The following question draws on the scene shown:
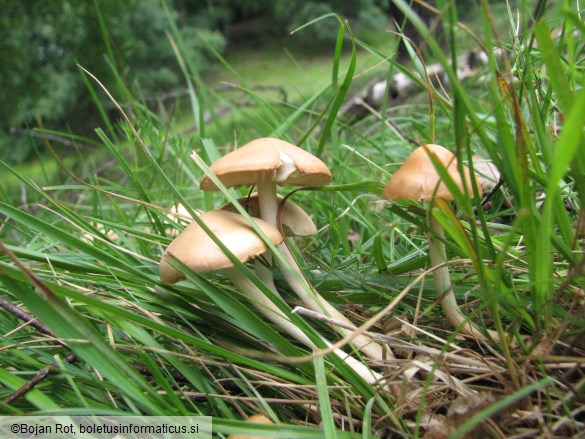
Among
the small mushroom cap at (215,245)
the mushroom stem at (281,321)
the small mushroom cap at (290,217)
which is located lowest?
the mushroom stem at (281,321)

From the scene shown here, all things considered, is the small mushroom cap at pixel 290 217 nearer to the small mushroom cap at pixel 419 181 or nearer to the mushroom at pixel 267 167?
the mushroom at pixel 267 167

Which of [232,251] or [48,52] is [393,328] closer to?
[232,251]

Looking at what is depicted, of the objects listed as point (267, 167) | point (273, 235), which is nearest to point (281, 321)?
point (273, 235)

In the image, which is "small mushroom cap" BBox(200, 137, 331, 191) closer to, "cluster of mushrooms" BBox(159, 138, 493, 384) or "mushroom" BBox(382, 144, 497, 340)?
"cluster of mushrooms" BBox(159, 138, 493, 384)

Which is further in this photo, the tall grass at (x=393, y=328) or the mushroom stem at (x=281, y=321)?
the mushroom stem at (x=281, y=321)

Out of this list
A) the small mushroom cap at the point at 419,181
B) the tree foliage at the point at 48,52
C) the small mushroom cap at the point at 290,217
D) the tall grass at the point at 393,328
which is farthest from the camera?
the tree foliage at the point at 48,52

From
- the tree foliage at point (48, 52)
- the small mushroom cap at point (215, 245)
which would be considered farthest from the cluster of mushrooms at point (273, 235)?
the tree foliage at point (48, 52)

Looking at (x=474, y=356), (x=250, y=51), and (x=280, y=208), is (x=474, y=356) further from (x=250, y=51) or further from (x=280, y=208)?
(x=250, y=51)

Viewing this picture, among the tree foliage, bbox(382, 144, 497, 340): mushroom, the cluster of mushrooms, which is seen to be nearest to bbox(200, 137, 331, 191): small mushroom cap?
the cluster of mushrooms
